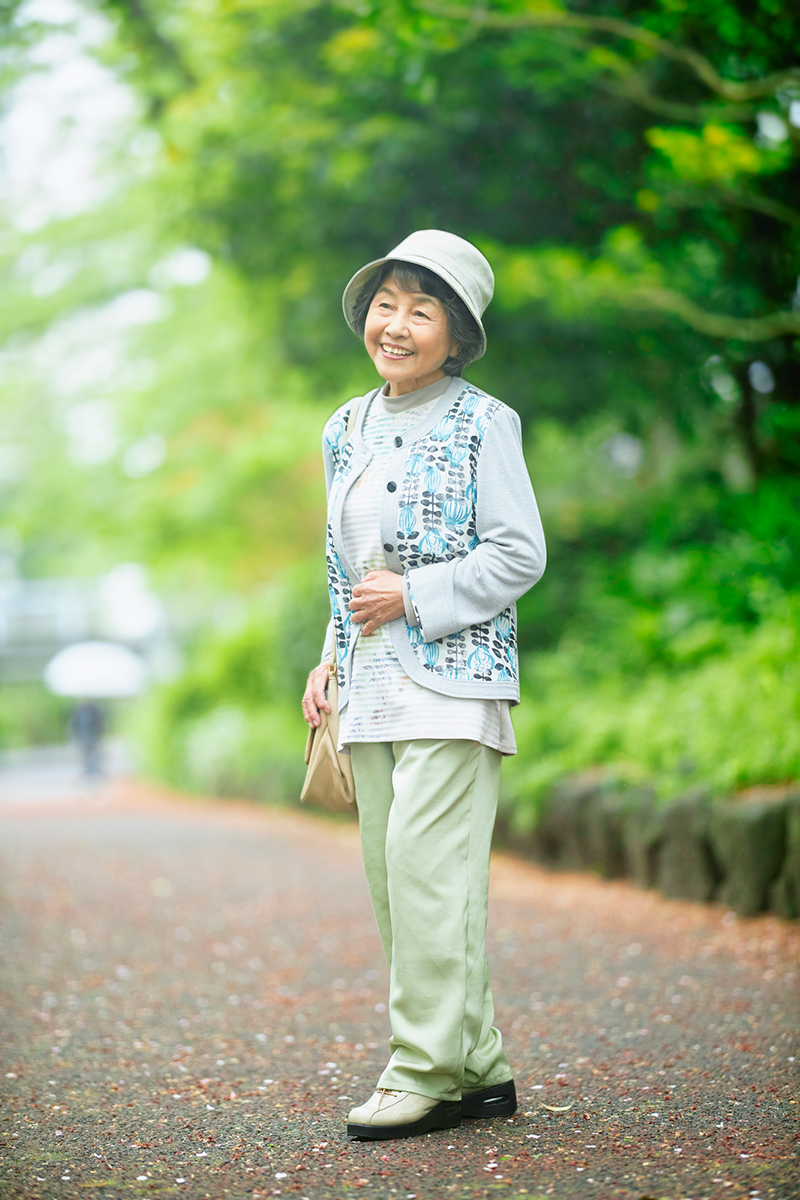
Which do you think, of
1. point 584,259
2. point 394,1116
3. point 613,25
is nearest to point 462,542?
point 394,1116

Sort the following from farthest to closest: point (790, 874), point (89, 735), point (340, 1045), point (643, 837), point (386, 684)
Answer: point (89, 735) < point (643, 837) < point (790, 874) < point (340, 1045) < point (386, 684)

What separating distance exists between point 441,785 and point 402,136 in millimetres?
6513

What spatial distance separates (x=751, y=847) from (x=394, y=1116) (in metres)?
3.25

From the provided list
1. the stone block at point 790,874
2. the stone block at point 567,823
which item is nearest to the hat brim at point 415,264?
the stone block at point 790,874

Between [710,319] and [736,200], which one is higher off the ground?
[736,200]

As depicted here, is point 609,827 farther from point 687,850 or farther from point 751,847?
point 751,847

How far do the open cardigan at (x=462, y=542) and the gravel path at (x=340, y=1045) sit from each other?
1.00 metres

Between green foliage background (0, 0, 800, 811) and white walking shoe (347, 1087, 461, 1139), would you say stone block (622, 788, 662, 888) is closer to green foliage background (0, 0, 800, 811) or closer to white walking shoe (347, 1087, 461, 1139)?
green foliage background (0, 0, 800, 811)

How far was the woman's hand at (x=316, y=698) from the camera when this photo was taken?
3016 millimetres

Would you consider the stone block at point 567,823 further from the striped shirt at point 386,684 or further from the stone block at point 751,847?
the striped shirt at point 386,684

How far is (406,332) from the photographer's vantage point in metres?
2.87

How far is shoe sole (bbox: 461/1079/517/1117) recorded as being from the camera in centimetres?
289

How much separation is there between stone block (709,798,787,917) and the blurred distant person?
16483 mm

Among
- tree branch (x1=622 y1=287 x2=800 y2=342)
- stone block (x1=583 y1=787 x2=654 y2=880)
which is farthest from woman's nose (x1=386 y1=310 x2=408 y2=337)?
tree branch (x1=622 y1=287 x2=800 y2=342)
